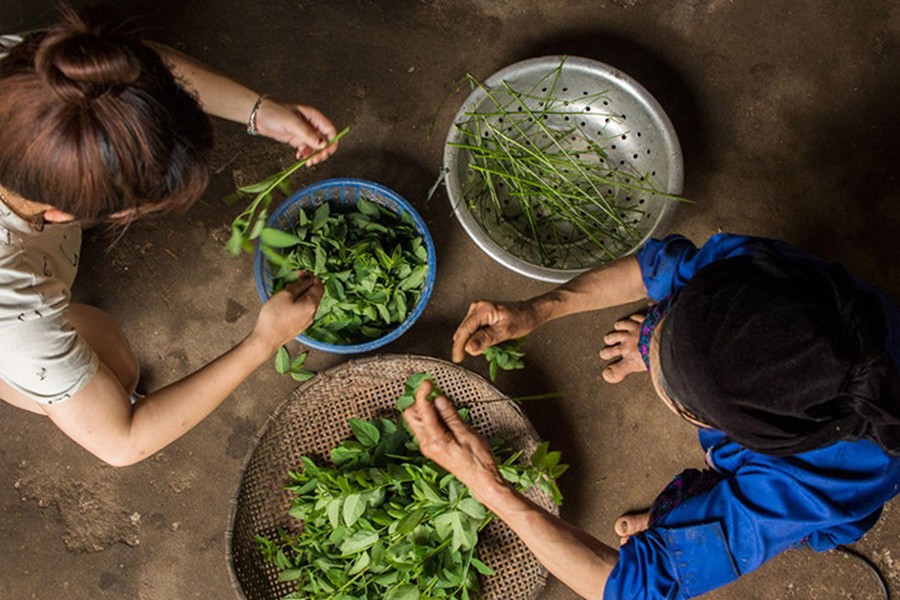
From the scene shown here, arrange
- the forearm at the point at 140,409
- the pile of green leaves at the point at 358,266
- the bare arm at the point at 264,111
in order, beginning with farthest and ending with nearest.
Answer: the pile of green leaves at the point at 358,266 < the bare arm at the point at 264,111 < the forearm at the point at 140,409

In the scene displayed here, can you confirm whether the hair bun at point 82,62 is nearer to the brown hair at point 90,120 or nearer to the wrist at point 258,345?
the brown hair at point 90,120

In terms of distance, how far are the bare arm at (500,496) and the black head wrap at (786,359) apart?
457 mm

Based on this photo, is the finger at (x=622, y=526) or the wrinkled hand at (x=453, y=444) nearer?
the wrinkled hand at (x=453, y=444)

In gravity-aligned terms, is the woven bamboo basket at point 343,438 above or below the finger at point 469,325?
below

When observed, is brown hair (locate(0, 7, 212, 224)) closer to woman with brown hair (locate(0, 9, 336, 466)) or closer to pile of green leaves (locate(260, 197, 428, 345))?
woman with brown hair (locate(0, 9, 336, 466))


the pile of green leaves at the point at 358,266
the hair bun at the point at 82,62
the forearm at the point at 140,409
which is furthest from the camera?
the pile of green leaves at the point at 358,266

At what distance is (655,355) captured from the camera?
1.42 metres

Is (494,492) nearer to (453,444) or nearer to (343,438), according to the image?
(453,444)

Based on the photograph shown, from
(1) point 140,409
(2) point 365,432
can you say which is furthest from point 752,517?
(1) point 140,409

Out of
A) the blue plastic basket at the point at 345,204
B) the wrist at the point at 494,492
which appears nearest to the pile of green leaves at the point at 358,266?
the blue plastic basket at the point at 345,204

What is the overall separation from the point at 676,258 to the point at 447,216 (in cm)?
80

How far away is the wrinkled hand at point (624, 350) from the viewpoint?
6.54 feet

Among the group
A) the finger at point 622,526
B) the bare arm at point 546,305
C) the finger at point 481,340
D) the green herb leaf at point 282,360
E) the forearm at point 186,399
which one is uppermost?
the bare arm at point 546,305

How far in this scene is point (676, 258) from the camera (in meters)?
1.55
